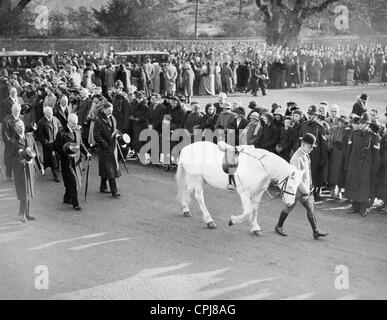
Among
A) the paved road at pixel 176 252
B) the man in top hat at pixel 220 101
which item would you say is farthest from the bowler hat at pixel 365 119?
the man in top hat at pixel 220 101

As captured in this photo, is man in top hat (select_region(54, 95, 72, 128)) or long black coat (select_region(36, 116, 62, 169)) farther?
man in top hat (select_region(54, 95, 72, 128))

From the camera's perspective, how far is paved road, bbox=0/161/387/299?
25.5 ft

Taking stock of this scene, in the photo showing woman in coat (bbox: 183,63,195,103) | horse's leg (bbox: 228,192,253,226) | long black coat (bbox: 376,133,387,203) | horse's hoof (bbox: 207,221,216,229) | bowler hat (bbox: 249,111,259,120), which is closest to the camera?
horse's leg (bbox: 228,192,253,226)

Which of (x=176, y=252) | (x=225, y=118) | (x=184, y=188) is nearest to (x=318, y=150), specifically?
(x=225, y=118)

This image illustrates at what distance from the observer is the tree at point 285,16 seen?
42.1m

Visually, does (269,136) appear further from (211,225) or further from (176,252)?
(176,252)

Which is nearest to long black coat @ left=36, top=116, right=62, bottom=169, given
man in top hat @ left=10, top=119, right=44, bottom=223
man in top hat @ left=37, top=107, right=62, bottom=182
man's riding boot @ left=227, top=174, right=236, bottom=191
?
man in top hat @ left=37, top=107, right=62, bottom=182

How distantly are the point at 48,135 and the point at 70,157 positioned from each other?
2.09 metres

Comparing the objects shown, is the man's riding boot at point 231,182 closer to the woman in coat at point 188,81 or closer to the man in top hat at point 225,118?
the man in top hat at point 225,118

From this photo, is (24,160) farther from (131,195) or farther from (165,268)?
(165,268)

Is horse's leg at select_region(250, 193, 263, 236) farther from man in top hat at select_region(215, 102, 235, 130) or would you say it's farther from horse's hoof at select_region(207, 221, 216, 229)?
man in top hat at select_region(215, 102, 235, 130)

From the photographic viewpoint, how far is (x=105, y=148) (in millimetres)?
12133
